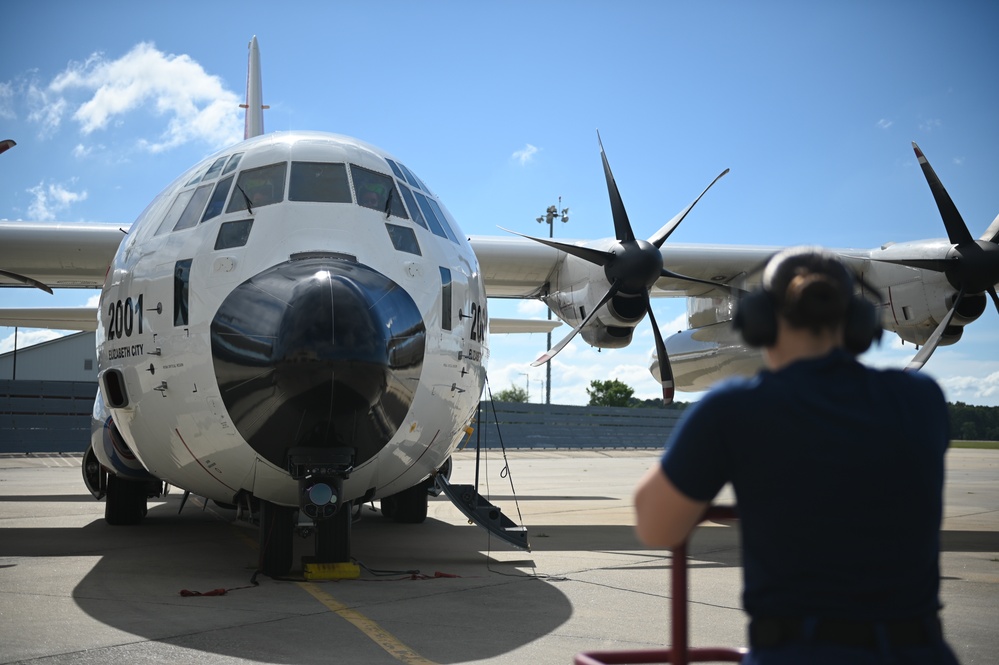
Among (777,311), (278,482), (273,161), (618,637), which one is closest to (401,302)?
(278,482)

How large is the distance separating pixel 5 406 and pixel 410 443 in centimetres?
2999

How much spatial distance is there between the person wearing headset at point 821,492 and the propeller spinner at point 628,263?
10.3 metres

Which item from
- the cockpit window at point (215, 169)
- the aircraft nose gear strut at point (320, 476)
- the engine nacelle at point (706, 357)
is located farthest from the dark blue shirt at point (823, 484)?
the engine nacelle at point (706, 357)

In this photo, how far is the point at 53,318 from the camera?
1515cm

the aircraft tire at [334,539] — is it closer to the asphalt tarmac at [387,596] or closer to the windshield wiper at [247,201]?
the asphalt tarmac at [387,596]

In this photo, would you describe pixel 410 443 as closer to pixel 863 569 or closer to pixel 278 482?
pixel 278 482

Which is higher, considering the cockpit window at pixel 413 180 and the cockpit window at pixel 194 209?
the cockpit window at pixel 413 180

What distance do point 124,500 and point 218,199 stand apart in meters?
6.10

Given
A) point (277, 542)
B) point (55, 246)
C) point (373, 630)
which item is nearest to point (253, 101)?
point (55, 246)

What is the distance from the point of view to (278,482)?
22.6ft

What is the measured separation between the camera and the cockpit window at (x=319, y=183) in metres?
7.77

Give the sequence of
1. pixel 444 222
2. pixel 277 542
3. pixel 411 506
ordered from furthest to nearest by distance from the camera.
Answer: pixel 411 506
pixel 444 222
pixel 277 542

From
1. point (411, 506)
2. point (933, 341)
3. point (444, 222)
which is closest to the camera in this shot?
point (444, 222)

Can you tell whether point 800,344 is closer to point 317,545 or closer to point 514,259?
point 317,545
